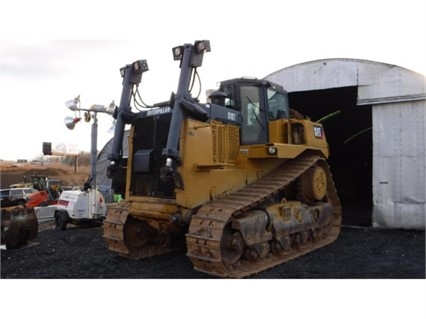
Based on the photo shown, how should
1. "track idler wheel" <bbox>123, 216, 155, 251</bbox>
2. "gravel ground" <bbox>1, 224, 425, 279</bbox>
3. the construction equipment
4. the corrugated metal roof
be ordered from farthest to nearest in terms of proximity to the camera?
the construction equipment
the corrugated metal roof
"track idler wheel" <bbox>123, 216, 155, 251</bbox>
"gravel ground" <bbox>1, 224, 425, 279</bbox>

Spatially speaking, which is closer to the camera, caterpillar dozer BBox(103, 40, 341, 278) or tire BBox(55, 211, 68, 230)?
caterpillar dozer BBox(103, 40, 341, 278)

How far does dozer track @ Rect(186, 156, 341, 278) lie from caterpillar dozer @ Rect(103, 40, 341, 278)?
2cm

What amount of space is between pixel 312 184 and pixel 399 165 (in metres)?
3.28

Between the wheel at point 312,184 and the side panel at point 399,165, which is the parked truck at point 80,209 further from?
the side panel at point 399,165

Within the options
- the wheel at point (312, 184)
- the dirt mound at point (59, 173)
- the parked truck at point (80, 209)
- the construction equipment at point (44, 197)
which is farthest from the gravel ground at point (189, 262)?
the dirt mound at point (59, 173)

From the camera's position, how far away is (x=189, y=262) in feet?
21.6

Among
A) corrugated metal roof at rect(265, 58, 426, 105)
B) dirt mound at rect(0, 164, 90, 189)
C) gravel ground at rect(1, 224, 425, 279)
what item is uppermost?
corrugated metal roof at rect(265, 58, 426, 105)

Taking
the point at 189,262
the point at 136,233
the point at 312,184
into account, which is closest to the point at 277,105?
the point at 312,184

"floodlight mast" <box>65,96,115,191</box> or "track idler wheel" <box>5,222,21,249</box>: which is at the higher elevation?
"floodlight mast" <box>65,96,115,191</box>

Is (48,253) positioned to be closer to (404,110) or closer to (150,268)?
(150,268)

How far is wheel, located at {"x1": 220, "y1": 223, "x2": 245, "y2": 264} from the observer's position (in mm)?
5656

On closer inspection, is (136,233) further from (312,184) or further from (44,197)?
(44,197)

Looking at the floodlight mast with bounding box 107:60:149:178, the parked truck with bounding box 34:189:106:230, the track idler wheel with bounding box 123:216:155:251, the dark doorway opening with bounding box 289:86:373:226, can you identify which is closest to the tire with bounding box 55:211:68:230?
the parked truck with bounding box 34:189:106:230

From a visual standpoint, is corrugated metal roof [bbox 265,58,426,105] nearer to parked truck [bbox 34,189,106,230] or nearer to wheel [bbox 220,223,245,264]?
wheel [bbox 220,223,245,264]
